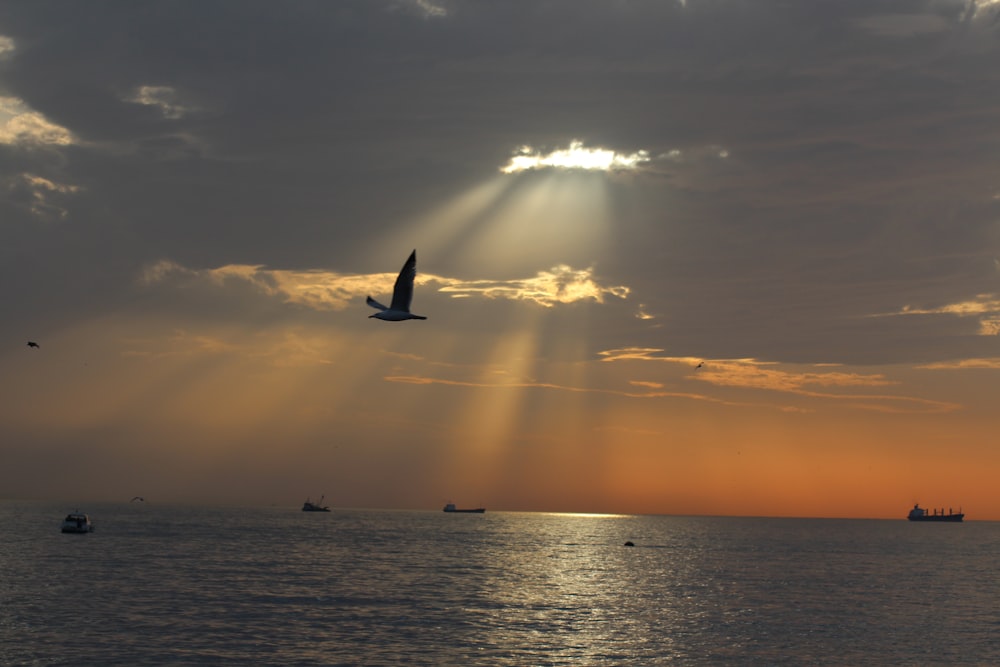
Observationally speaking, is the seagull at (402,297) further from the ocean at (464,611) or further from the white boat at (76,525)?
the white boat at (76,525)

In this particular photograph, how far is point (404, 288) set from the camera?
164 feet

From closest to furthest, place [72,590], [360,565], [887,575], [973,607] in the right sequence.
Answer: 1. [72,590]
2. [973,607]
3. [360,565]
4. [887,575]

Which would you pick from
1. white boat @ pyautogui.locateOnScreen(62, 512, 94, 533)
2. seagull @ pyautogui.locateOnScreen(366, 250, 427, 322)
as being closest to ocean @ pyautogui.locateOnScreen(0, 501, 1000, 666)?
seagull @ pyautogui.locateOnScreen(366, 250, 427, 322)

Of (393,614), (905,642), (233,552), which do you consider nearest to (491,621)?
(393,614)

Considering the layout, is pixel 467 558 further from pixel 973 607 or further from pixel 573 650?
pixel 573 650

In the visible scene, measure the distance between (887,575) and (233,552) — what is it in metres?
92.1

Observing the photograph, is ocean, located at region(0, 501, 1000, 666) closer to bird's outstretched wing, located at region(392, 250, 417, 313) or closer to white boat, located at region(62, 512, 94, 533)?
bird's outstretched wing, located at region(392, 250, 417, 313)

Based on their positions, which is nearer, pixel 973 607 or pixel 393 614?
pixel 393 614

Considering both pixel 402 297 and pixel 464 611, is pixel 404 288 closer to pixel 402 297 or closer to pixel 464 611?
pixel 402 297

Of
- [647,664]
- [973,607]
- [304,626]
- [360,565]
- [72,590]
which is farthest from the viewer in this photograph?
[360,565]

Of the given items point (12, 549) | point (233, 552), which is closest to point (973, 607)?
point (233, 552)

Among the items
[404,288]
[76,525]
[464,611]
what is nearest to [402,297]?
[404,288]

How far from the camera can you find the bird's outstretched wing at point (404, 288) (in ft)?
161

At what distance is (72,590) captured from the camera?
284 ft
